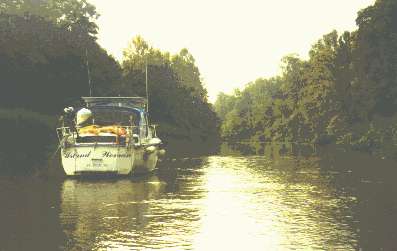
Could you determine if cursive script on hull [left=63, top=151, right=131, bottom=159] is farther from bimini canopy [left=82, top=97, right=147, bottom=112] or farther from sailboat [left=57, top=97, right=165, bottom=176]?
bimini canopy [left=82, top=97, right=147, bottom=112]

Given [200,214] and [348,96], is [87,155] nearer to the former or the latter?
[200,214]

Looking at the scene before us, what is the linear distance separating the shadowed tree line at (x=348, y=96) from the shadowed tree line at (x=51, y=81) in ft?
43.0

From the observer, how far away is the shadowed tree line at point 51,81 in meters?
40.7

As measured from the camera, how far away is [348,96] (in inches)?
2724

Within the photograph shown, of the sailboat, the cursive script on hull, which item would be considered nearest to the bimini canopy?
the sailboat

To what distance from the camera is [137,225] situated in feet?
46.5

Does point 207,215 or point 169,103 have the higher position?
point 169,103

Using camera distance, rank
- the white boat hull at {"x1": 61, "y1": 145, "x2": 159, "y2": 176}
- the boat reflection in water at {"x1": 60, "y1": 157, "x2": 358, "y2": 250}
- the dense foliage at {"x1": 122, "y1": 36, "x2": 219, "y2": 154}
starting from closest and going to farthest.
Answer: the boat reflection in water at {"x1": 60, "y1": 157, "x2": 358, "y2": 250} → the white boat hull at {"x1": 61, "y1": 145, "x2": 159, "y2": 176} → the dense foliage at {"x1": 122, "y1": 36, "x2": 219, "y2": 154}

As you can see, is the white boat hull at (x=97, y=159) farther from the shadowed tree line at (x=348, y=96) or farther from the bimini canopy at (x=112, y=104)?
the shadowed tree line at (x=348, y=96)

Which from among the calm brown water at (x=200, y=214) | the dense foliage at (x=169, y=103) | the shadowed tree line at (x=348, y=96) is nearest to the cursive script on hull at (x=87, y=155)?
the calm brown water at (x=200, y=214)

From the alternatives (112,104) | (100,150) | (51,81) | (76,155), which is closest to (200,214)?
(100,150)

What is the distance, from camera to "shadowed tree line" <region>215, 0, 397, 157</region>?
56.2 m

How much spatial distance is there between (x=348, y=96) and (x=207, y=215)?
5544cm

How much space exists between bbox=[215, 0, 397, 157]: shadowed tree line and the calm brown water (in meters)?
22.2
